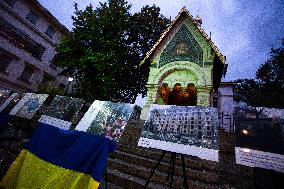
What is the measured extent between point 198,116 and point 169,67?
7.62 m

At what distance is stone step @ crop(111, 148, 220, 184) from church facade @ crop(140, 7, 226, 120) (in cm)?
478

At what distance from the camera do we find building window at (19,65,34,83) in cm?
2665

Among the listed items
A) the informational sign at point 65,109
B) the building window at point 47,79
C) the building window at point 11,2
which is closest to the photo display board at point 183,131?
the informational sign at point 65,109

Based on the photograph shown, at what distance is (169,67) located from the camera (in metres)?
13.3

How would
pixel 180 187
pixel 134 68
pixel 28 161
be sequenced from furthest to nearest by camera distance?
1. pixel 134 68
2. pixel 180 187
3. pixel 28 161

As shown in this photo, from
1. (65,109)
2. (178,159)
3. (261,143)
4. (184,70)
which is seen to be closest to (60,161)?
(65,109)

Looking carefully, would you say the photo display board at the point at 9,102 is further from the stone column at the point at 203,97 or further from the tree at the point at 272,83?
the tree at the point at 272,83

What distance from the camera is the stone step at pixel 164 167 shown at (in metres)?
6.93

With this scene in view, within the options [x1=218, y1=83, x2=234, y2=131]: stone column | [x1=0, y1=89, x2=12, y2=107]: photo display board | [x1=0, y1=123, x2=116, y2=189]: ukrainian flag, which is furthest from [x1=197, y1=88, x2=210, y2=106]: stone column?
[x1=218, y1=83, x2=234, y2=131]: stone column

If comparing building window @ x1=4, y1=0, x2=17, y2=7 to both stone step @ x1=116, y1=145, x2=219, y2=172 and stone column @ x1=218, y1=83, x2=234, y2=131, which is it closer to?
stone step @ x1=116, y1=145, x2=219, y2=172

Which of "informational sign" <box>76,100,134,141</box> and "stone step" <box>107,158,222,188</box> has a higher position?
"informational sign" <box>76,100,134,141</box>

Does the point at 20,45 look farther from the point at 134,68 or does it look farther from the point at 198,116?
the point at 198,116

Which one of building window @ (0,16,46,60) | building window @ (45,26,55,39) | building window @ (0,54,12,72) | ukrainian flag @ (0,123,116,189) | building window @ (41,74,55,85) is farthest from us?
building window @ (45,26,55,39)

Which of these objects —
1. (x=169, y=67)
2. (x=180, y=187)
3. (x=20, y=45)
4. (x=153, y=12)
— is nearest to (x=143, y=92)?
(x=153, y=12)
